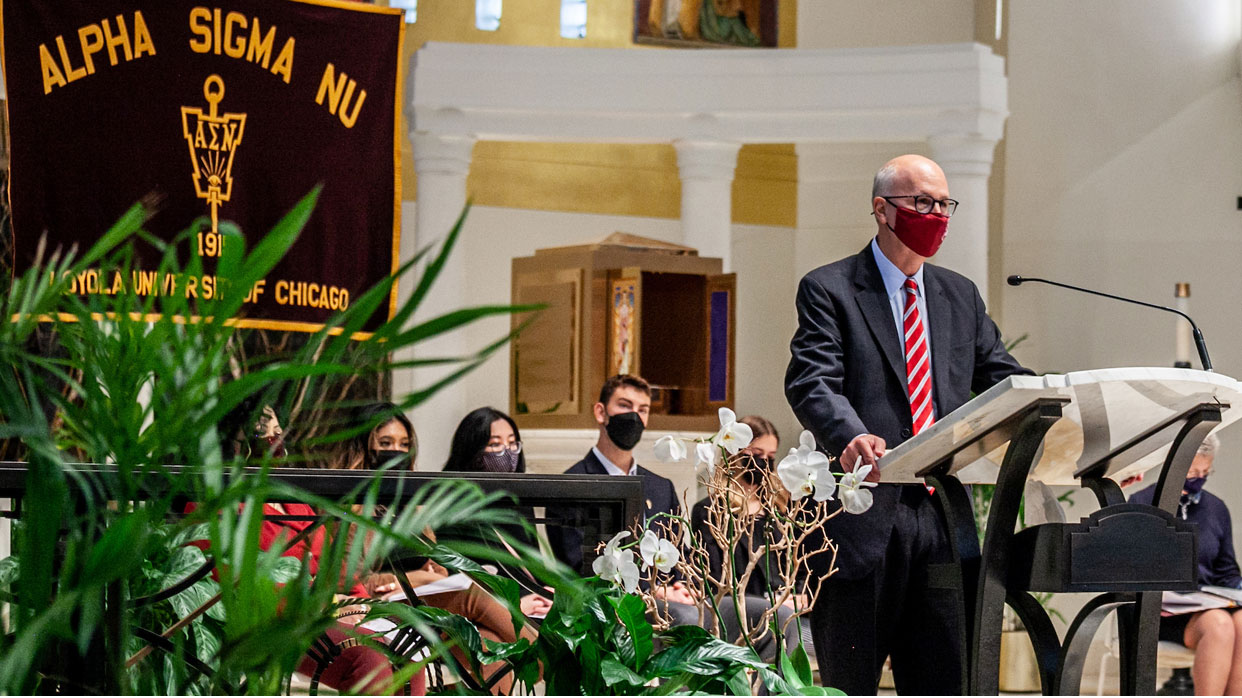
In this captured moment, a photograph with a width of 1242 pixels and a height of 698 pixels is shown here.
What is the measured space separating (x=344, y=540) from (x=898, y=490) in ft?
6.01

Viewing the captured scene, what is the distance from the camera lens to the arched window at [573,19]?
955 cm

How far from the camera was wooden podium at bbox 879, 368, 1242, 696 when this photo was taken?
2227 mm

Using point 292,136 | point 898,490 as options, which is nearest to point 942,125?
point 292,136

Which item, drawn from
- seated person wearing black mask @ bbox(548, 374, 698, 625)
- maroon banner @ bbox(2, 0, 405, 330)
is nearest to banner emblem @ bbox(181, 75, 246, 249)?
maroon banner @ bbox(2, 0, 405, 330)

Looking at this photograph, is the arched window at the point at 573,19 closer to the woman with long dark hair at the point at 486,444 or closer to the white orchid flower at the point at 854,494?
the woman with long dark hair at the point at 486,444

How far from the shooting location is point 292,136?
18.1 ft

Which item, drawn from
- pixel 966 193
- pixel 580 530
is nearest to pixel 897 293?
pixel 580 530

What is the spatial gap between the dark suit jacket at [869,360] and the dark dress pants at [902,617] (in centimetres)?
5

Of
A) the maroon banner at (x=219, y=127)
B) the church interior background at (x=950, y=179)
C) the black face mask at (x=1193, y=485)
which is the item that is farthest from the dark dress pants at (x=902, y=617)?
the church interior background at (x=950, y=179)

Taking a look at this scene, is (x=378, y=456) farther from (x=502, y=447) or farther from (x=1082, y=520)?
(x=1082, y=520)

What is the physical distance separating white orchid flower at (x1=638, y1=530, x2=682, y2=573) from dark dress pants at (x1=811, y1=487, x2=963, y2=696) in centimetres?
96

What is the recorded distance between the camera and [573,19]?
9.59 metres

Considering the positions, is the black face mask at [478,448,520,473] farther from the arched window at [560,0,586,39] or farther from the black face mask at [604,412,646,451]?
the arched window at [560,0,586,39]

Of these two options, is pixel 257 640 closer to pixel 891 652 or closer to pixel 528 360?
pixel 891 652
